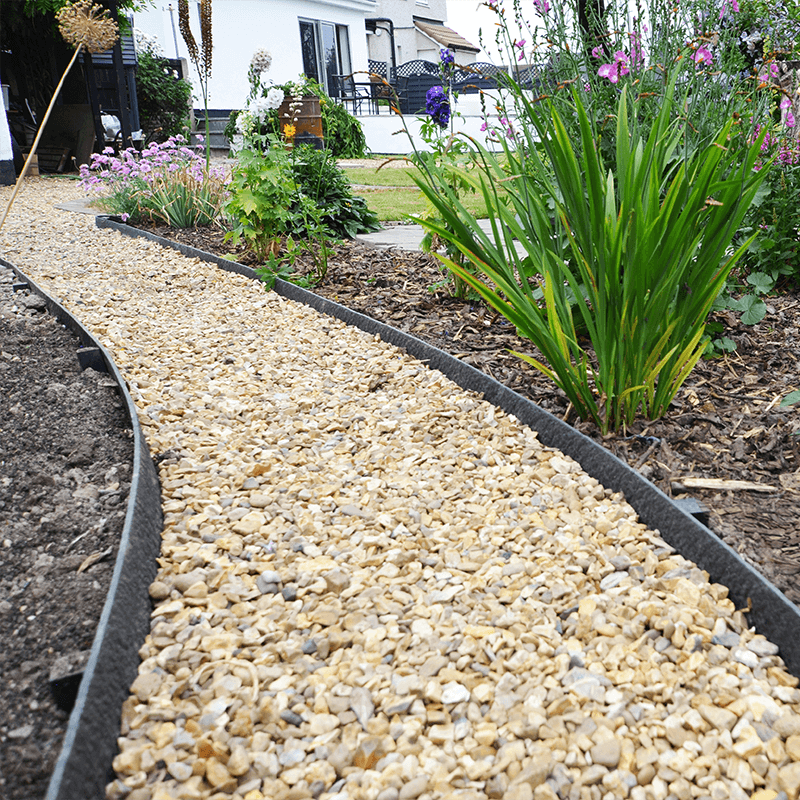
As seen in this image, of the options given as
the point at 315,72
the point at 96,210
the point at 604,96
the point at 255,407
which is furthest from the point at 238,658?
the point at 315,72

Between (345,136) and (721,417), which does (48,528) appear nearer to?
(721,417)

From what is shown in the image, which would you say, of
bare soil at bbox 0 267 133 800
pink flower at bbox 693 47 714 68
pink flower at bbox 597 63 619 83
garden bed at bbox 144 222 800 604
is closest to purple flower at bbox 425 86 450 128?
garden bed at bbox 144 222 800 604

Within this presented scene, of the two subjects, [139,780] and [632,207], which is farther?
[632,207]

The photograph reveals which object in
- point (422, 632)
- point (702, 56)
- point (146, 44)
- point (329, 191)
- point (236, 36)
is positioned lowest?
point (422, 632)

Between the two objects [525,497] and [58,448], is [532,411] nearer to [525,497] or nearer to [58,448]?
[525,497]

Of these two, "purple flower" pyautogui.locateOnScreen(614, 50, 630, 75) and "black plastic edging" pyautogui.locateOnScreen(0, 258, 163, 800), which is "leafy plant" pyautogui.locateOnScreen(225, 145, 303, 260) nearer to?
"purple flower" pyautogui.locateOnScreen(614, 50, 630, 75)

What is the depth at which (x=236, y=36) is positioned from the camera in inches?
549

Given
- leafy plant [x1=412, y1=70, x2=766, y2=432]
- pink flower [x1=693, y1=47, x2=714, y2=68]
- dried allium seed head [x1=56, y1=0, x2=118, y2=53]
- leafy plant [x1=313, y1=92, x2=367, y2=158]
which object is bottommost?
leafy plant [x1=412, y1=70, x2=766, y2=432]

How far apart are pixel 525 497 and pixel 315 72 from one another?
15.8 meters

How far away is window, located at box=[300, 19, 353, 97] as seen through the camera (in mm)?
15516

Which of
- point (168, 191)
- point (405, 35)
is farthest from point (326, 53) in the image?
point (168, 191)

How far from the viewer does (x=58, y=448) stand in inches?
86.7

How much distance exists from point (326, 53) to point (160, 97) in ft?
15.6

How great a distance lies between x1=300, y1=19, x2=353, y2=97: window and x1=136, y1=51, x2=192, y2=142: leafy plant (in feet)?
10.7
